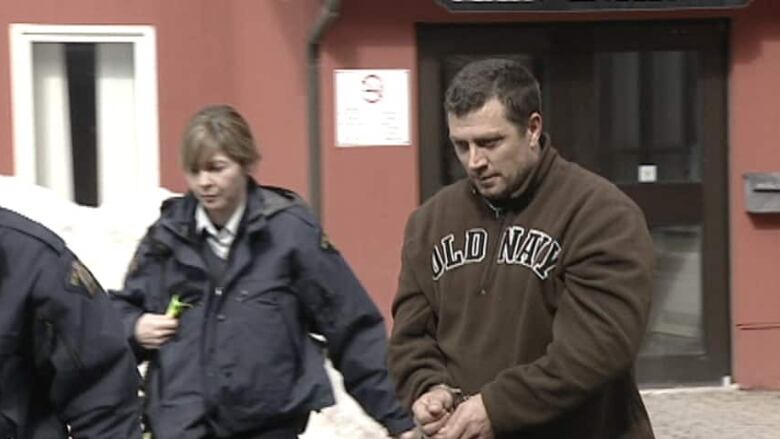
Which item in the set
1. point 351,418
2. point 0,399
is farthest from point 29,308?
point 351,418

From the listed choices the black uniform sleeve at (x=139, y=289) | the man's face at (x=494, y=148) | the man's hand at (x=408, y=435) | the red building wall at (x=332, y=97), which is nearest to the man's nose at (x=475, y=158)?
the man's face at (x=494, y=148)

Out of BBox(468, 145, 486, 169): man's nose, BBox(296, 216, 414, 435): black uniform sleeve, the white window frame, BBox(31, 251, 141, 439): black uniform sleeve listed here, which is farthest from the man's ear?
the white window frame

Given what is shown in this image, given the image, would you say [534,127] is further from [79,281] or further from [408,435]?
[408,435]

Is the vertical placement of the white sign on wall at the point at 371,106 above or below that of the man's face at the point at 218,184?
above

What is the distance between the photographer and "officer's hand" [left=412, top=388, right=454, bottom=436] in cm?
332

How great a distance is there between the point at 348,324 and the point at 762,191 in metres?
5.32

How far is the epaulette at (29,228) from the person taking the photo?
301cm

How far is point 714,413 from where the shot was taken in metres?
8.83

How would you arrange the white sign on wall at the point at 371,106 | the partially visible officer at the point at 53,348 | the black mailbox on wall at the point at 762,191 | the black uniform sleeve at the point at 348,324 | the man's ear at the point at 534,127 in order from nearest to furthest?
the partially visible officer at the point at 53,348
the man's ear at the point at 534,127
the black uniform sleeve at the point at 348,324
the white sign on wall at the point at 371,106
the black mailbox on wall at the point at 762,191

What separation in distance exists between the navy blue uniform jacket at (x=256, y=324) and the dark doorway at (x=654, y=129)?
4.70 metres

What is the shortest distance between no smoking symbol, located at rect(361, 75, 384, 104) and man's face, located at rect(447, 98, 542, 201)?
5.57m

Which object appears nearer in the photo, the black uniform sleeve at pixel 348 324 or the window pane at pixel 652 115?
the black uniform sleeve at pixel 348 324

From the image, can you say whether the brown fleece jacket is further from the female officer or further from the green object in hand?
the green object in hand

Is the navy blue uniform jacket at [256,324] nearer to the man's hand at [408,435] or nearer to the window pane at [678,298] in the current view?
the man's hand at [408,435]
